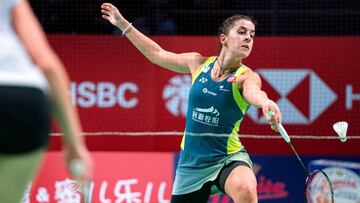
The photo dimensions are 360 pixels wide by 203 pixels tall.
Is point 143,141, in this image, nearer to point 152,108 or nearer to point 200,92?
point 152,108

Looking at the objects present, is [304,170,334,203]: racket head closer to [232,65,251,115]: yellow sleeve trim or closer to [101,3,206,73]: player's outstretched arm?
[232,65,251,115]: yellow sleeve trim

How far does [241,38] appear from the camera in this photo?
5496mm

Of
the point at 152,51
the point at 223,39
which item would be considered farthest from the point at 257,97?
the point at 152,51

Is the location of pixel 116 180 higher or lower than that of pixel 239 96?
lower

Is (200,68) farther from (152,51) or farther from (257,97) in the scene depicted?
(257,97)

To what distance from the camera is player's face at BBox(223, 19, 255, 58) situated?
18.0 feet

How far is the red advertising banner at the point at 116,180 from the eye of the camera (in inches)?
294

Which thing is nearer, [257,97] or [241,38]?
[257,97]

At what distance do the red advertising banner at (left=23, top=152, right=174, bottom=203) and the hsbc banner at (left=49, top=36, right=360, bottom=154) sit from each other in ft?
3.99

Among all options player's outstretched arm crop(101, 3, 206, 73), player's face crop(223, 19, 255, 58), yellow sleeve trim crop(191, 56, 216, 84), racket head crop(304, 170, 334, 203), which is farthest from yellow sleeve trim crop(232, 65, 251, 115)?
racket head crop(304, 170, 334, 203)

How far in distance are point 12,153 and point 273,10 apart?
24.7ft

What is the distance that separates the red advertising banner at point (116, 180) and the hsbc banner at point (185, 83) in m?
1.22

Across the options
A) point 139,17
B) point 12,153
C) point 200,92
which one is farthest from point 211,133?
point 139,17

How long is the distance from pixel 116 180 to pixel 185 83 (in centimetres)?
169
